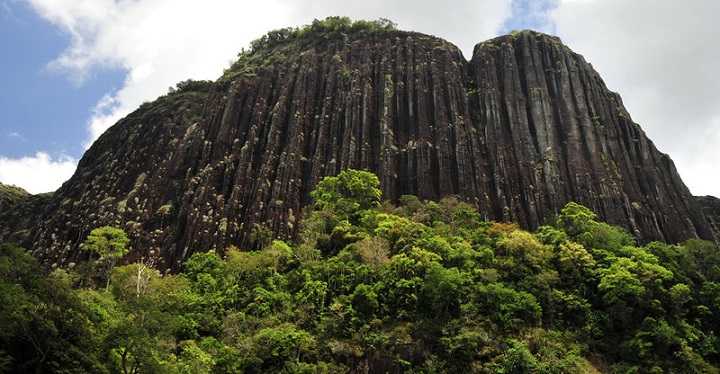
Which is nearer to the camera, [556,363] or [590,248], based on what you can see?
[556,363]

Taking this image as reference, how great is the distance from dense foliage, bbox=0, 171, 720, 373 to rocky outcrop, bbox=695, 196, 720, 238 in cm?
1561

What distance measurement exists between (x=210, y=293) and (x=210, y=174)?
70.4ft

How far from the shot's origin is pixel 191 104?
85.1 meters

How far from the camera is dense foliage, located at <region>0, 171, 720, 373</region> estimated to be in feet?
105

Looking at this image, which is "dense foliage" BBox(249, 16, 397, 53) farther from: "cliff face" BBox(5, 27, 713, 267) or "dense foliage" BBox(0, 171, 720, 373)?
"dense foliage" BBox(0, 171, 720, 373)

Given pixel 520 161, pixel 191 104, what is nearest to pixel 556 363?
pixel 520 161

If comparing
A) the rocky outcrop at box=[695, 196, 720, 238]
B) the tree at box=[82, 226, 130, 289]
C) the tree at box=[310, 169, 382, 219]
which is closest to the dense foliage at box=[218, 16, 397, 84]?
the tree at box=[310, 169, 382, 219]

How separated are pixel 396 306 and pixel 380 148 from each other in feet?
92.4

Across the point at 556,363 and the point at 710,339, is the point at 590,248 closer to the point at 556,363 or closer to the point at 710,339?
the point at 710,339

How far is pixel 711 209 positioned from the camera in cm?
7281

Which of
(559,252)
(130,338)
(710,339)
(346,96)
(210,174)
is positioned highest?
(346,96)

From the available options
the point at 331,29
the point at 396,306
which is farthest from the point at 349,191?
the point at 331,29

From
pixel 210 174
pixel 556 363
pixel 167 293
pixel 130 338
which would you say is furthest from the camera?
pixel 210 174

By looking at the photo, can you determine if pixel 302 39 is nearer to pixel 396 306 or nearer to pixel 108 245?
pixel 108 245
